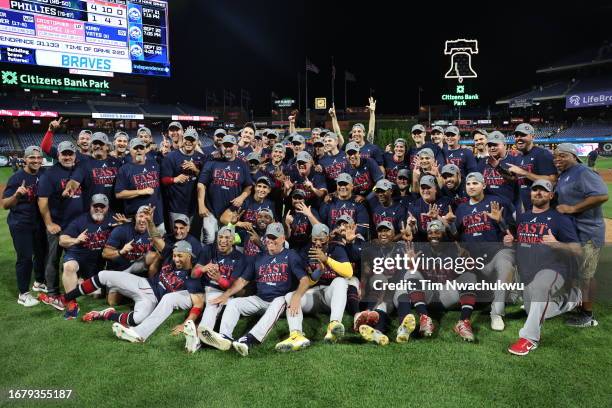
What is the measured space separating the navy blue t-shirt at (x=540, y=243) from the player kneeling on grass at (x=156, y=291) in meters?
3.66

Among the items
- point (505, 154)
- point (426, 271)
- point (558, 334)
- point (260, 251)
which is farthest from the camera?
point (505, 154)

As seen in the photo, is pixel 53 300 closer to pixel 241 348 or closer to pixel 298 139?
pixel 241 348

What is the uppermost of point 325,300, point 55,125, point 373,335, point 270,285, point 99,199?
point 55,125

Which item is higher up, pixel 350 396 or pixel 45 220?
pixel 45 220

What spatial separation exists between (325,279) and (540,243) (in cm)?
237

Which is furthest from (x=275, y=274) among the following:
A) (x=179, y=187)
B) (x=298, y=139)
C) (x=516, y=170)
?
(x=516, y=170)

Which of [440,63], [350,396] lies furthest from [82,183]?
[440,63]

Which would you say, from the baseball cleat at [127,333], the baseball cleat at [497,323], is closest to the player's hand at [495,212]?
the baseball cleat at [497,323]

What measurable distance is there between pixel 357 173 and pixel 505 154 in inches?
81.4

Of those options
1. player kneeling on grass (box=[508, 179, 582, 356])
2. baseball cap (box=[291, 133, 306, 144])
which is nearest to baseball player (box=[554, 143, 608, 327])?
player kneeling on grass (box=[508, 179, 582, 356])

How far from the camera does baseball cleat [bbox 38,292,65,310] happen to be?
5.61m

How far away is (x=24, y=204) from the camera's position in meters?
5.98

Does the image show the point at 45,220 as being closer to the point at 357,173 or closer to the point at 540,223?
the point at 357,173

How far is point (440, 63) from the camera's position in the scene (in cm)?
7675
